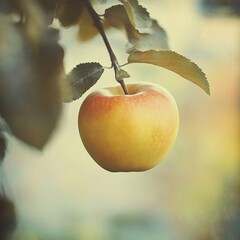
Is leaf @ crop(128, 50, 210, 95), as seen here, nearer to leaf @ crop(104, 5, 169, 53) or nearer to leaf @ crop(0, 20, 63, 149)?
leaf @ crop(104, 5, 169, 53)

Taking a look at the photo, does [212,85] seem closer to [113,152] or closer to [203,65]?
[203,65]

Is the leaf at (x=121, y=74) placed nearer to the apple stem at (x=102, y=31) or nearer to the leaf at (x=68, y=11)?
the apple stem at (x=102, y=31)

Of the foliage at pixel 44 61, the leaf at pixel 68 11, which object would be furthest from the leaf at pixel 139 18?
the leaf at pixel 68 11

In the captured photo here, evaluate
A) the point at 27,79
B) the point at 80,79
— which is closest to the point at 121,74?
the point at 80,79

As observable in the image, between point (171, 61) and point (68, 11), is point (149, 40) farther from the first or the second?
point (68, 11)

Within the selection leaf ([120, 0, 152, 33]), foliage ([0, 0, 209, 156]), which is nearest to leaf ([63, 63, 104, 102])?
foliage ([0, 0, 209, 156])

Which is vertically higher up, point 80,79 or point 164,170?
point 80,79
